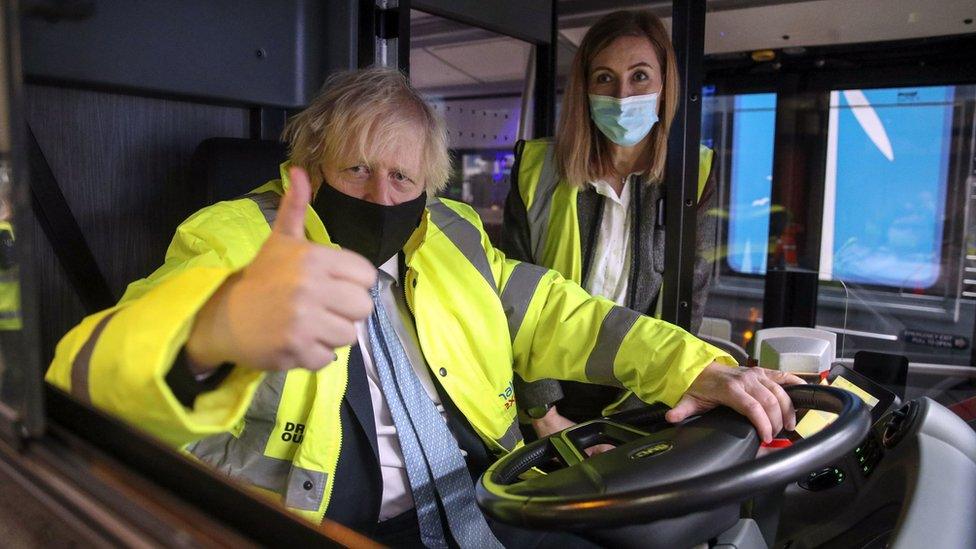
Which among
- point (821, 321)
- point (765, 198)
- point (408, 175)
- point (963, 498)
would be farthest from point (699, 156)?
point (765, 198)

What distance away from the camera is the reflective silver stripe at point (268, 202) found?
1.42 meters

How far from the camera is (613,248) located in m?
2.08

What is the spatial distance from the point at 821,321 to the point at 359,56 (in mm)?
3882

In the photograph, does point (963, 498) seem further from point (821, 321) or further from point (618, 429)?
point (821, 321)

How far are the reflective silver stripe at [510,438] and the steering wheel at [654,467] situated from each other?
314 millimetres

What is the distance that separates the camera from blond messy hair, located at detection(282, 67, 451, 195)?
1.50m

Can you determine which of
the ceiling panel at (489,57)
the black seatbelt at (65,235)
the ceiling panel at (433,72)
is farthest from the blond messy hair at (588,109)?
the ceiling panel at (433,72)

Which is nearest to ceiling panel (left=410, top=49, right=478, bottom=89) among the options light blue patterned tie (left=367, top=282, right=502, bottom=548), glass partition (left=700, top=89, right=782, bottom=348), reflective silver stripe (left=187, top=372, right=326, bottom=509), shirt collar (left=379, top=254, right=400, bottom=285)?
glass partition (left=700, top=89, right=782, bottom=348)

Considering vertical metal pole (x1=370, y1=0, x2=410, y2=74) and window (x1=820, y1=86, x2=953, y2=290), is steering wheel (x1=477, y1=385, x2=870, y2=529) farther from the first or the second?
window (x1=820, y1=86, x2=953, y2=290)

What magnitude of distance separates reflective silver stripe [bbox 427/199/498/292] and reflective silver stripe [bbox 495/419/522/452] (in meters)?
0.32

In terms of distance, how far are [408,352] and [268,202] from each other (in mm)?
421

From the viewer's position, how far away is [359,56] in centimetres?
218

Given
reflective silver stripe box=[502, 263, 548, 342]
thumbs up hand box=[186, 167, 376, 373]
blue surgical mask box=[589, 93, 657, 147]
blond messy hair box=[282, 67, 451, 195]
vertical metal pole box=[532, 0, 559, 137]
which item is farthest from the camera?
Answer: vertical metal pole box=[532, 0, 559, 137]

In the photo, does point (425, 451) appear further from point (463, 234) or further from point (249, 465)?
point (463, 234)
